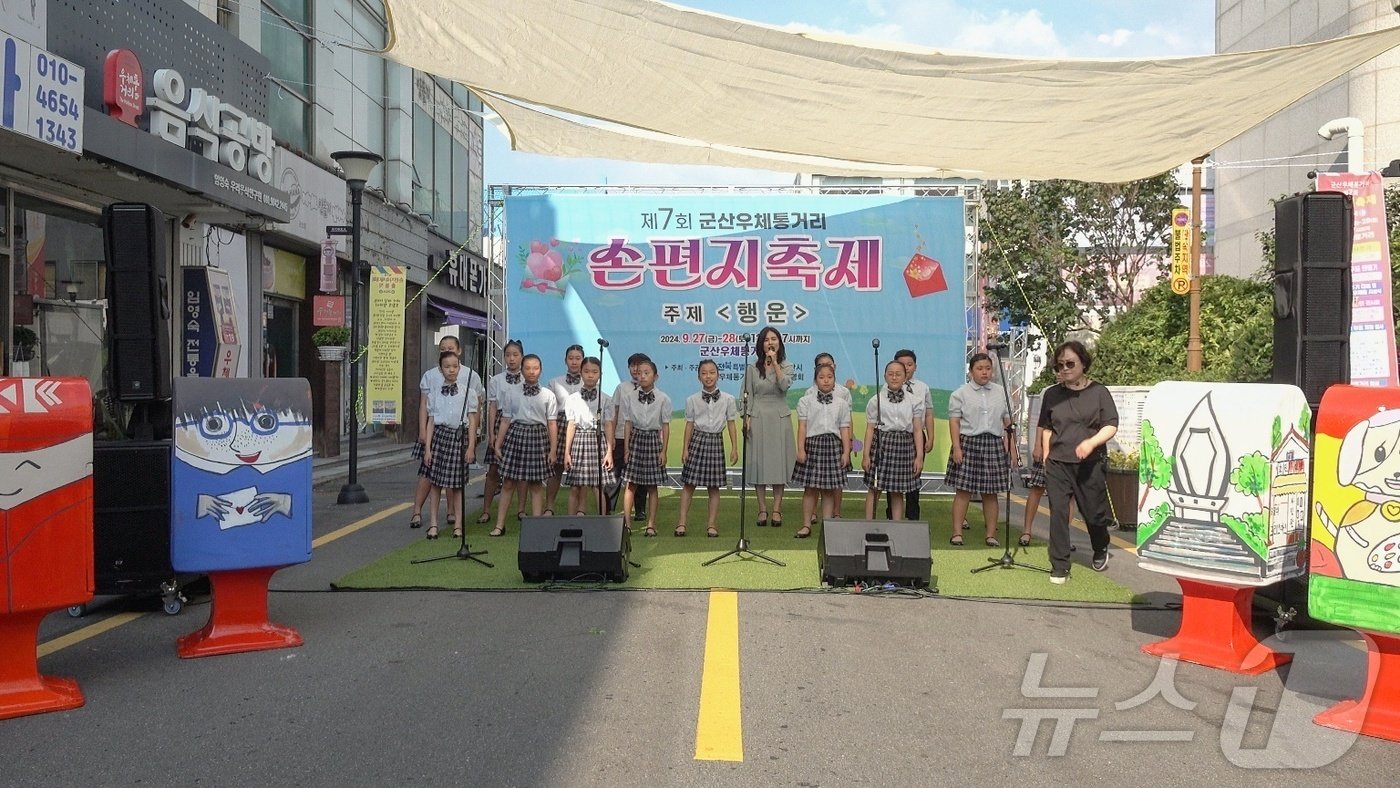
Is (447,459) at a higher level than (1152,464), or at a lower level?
lower

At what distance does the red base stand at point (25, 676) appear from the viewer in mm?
4113

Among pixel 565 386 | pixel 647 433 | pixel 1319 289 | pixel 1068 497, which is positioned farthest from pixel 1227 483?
pixel 565 386

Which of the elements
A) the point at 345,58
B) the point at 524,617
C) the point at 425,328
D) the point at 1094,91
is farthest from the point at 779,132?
the point at 425,328

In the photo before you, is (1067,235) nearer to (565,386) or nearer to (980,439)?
(980,439)

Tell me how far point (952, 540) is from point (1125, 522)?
2.24 metres

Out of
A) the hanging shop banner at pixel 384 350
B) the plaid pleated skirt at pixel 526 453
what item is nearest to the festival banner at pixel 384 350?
the hanging shop banner at pixel 384 350

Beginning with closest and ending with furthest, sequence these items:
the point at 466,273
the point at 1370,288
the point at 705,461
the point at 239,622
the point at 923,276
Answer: the point at 239,622 < the point at 705,461 < the point at 1370,288 < the point at 923,276 < the point at 466,273

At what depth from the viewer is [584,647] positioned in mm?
5109

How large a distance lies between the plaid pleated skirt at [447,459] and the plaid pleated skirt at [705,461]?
192 cm

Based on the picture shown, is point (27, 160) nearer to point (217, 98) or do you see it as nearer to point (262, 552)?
point (217, 98)

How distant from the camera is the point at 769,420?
934 cm

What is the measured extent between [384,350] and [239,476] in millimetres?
9178

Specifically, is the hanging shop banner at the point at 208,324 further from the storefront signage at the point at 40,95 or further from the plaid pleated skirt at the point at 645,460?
the plaid pleated skirt at the point at 645,460

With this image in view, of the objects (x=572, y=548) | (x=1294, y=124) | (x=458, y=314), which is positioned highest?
(x=1294, y=124)
